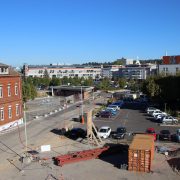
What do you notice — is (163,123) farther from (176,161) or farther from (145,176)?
(145,176)

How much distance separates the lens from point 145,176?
26.8 m

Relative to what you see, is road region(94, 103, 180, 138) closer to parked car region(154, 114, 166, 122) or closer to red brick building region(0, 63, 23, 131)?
parked car region(154, 114, 166, 122)

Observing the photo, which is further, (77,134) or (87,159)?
(77,134)

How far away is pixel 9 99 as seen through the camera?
1897 inches

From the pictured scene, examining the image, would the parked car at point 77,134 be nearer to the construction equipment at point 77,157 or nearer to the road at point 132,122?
the road at point 132,122

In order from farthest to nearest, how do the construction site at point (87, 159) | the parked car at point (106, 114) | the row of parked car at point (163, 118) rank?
the parked car at point (106, 114) → the row of parked car at point (163, 118) → the construction site at point (87, 159)

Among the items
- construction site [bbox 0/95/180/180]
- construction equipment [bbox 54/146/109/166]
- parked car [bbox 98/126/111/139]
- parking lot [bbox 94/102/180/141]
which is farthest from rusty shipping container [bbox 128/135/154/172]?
parking lot [bbox 94/102/180/141]

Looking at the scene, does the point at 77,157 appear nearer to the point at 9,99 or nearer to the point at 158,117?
the point at 9,99

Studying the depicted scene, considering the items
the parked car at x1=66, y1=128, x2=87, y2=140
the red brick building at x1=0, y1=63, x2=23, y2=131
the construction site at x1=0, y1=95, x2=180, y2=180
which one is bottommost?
the construction site at x1=0, y1=95, x2=180, y2=180

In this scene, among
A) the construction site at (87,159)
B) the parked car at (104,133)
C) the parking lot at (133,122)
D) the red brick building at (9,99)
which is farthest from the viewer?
the parking lot at (133,122)

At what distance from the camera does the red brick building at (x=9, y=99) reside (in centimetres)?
Answer: 4647

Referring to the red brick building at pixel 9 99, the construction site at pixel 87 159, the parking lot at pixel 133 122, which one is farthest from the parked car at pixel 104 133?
the red brick building at pixel 9 99

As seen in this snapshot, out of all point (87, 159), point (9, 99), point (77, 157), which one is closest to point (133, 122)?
point (9, 99)

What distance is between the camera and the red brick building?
4647 cm
